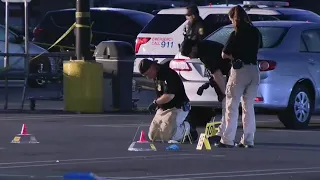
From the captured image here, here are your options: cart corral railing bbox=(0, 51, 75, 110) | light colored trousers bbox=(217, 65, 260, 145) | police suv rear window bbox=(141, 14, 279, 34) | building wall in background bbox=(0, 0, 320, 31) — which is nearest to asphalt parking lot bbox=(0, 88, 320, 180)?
light colored trousers bbox=(217, 65, 260, 145)

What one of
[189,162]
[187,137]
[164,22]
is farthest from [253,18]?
[189,162]

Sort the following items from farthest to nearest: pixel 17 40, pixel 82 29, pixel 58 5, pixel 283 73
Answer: pixel 58 5 → pixel 17 40 → pixel 82 29 → pixel 283 73

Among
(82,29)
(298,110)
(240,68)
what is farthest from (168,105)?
(82,29)

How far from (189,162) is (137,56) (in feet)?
25.4

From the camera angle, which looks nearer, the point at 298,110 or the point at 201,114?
the point at 298,110

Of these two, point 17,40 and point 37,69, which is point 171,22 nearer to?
point 37,69

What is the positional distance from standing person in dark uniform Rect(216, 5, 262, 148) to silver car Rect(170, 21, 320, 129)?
6.14ft

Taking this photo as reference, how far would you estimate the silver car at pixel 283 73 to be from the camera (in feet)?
49.3

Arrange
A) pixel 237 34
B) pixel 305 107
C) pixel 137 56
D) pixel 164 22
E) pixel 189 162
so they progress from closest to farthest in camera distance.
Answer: pixel 189 162 < pixel 237 34 < pixel 305 107 < pixel 137 56 < pixel 164 22

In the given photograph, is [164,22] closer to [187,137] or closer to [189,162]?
[187,137]

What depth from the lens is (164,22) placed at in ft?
68.9

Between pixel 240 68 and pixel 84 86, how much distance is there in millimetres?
5203

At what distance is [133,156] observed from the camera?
1245cm

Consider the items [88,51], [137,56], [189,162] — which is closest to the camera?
[189,162]
